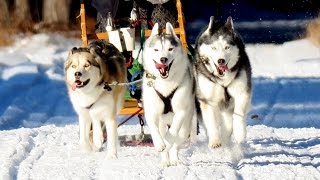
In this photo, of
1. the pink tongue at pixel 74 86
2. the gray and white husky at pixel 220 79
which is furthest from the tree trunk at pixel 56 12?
the gray and white husky at pixel 220 79

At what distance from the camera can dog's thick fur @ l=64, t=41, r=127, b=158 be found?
15.1ft

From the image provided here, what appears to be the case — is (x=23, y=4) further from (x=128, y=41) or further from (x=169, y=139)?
(x=169, y=139)

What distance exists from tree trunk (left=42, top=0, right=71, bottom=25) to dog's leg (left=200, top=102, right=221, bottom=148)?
8.30 metres

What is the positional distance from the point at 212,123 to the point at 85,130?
93 centimetres

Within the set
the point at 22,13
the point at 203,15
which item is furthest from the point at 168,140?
the point at 203,15

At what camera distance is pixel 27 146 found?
5.46 meters

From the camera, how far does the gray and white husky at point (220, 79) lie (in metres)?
4.58

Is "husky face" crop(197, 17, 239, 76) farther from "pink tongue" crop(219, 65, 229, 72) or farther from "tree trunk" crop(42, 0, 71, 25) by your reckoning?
"tree trunk" crop(42, 0, 71, 25)

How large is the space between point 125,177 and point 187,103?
60cm

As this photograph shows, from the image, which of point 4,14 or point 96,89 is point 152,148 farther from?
point 4,14

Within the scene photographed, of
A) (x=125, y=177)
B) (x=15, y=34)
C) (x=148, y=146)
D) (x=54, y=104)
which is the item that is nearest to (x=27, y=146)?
(x=148, y=146)

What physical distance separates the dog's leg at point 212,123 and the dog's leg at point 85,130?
0.82 metres

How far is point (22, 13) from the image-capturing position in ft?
42.2

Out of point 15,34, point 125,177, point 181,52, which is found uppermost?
point 15,34
